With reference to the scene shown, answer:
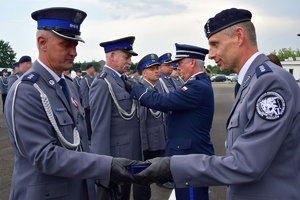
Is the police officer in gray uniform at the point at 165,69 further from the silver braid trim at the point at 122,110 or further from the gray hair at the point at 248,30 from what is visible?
the gray hair at the point at 248,30

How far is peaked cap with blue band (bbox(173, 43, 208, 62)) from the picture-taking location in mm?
3818

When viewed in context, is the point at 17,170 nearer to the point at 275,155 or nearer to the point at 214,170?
the point at 214,170

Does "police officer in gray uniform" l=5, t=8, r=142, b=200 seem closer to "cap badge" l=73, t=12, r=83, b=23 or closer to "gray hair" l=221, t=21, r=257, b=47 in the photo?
"cap badge" l=73, t=12, r=83, b=23

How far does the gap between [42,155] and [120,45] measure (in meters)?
2.42

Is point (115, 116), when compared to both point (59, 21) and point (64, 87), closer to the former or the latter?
point (64, 87)

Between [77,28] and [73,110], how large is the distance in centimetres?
62

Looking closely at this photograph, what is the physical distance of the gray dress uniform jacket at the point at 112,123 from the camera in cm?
374

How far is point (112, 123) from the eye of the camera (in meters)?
3.83

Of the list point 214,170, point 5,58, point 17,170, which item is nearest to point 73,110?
point 17,170

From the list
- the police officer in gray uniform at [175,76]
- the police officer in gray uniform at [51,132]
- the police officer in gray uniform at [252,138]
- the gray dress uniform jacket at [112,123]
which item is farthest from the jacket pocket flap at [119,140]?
the police officer in gray uniform at [175,76]

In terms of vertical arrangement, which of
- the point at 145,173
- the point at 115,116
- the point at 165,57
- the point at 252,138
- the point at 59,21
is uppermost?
the point at 59,21

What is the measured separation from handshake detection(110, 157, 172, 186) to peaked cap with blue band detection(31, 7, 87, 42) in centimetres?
97

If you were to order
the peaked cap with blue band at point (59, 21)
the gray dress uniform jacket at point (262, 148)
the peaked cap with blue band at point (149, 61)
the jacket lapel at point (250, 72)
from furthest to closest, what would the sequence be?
1. the peaked cap with blue band at point (149, 61)
2. the peaked cap with blue band at point (59, 21)
3. the jacket lapel at point (250, 72)
4. the gray dress uniform jacket at point (262, 148)

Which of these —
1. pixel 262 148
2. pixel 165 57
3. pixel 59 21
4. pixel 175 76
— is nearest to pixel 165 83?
pixel 165 57
